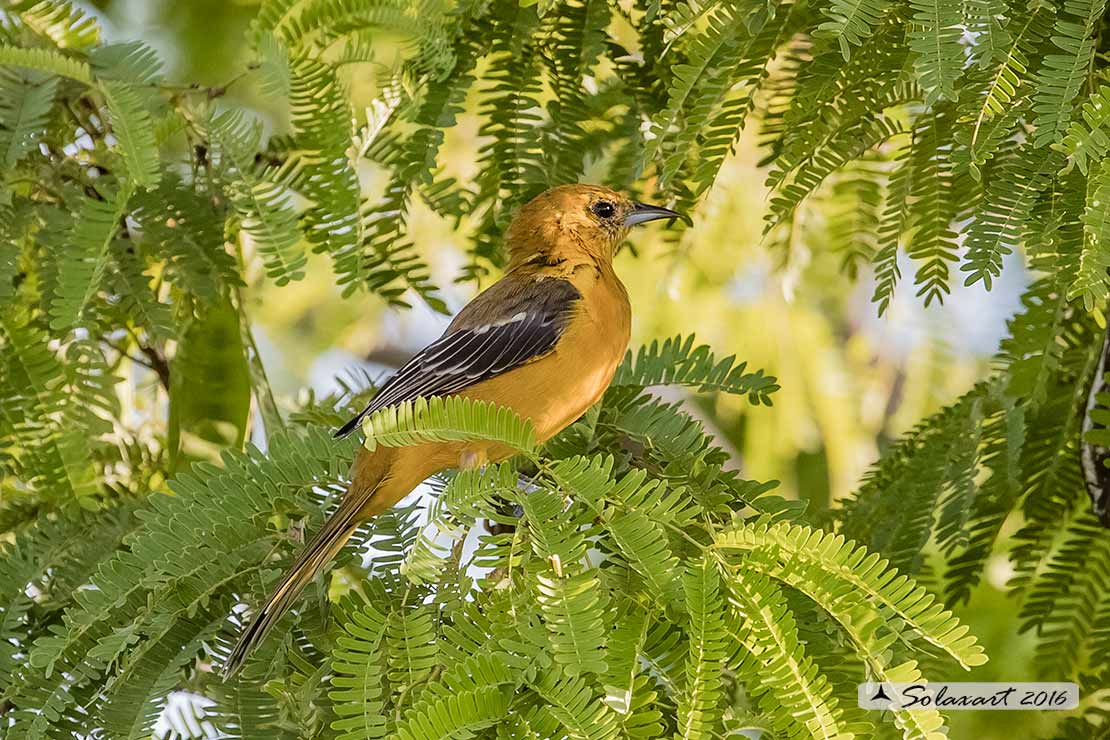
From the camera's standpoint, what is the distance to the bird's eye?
15.8ft

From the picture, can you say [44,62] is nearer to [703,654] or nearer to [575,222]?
[575,222]

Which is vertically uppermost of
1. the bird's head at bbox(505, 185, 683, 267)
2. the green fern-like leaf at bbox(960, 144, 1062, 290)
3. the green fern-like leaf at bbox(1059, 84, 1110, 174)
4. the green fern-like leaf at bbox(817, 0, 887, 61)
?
the bird's head at bbox(505, 185, 683, 267)

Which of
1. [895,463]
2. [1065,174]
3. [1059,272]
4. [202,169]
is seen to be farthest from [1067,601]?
[202,169]

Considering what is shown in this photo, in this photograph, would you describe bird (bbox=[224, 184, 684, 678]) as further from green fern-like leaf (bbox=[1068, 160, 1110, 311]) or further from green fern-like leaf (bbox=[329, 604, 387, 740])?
green fern-like leaf (bbox=[1068, 160, 1110, 311])

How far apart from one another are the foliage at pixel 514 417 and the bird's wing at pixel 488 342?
24 centimetres

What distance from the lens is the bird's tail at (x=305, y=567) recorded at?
318 centimetres

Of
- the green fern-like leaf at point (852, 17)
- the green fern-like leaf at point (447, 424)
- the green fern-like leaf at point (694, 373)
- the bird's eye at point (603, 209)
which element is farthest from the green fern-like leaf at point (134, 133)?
the green fern-like leaf at point (852, 17)

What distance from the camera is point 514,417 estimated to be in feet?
9.61

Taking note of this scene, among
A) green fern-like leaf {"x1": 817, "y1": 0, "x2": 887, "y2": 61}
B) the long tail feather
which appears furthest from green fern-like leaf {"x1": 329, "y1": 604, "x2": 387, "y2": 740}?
green fern-like leaf {"x1": 817, "y1": 0, "x2": 887, "y2": 61}

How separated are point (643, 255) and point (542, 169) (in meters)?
2.41

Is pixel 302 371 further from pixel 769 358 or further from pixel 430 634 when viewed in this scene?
pixel 430 634

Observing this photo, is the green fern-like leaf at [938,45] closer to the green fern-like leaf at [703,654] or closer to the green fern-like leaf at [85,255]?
the green fern-like leaf at [703,654]

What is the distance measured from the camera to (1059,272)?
3379 millimetres

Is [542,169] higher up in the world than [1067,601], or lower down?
higher up
